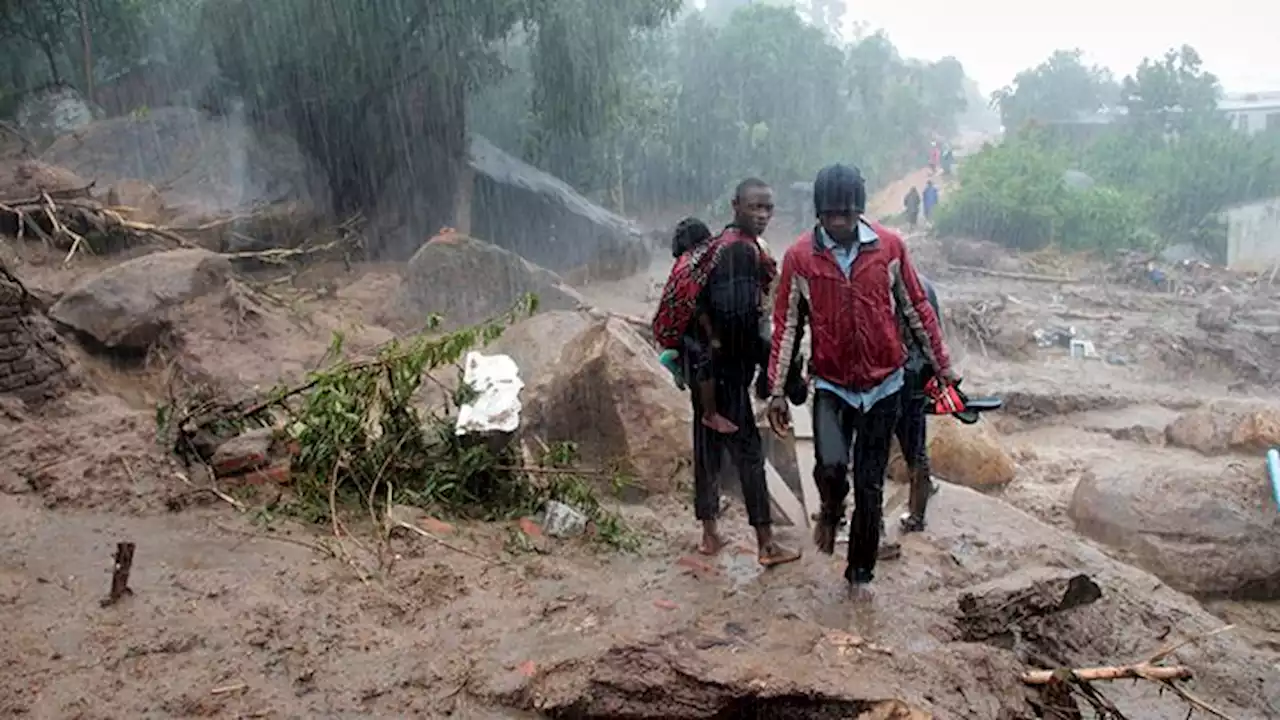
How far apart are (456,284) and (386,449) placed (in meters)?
6.23

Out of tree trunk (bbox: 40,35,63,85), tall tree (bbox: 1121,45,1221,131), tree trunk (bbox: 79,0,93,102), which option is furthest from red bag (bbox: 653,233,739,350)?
tall tree (bbox: 1121,45,1221,131)

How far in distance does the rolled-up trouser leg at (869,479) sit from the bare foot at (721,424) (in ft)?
1.82

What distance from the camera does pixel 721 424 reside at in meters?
3.99

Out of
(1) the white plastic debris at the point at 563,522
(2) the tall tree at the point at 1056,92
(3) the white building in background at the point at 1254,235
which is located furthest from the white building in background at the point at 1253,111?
(1) the white plastic debris at the point at 563,522

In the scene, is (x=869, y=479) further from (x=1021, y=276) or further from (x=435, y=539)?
(x=1021, y=276)

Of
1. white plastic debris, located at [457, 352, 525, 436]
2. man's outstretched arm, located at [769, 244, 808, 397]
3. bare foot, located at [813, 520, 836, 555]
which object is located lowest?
bare foot, located at [813, 520, 836, 555]

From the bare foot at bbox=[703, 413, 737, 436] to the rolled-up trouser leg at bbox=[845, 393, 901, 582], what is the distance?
1.82 ft

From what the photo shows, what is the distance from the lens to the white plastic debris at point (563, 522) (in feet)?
15.0

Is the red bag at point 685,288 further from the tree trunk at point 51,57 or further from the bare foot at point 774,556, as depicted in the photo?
the tree trunk at point 51,57

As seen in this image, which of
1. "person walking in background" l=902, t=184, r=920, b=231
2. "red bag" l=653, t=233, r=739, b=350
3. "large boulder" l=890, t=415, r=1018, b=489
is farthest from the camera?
"person walking in background" l=902, t=184, r=920, b=231

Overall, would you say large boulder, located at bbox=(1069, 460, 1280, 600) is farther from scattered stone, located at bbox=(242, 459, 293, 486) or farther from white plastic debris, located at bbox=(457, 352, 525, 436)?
scattered stone, located at bbox=(242, 459, 293, 486)

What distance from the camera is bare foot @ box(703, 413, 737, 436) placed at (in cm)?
399

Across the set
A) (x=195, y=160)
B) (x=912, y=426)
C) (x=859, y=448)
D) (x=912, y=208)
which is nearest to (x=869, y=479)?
(x=859, y=448)

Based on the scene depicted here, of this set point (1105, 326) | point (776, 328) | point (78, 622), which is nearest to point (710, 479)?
point (776, 328)
